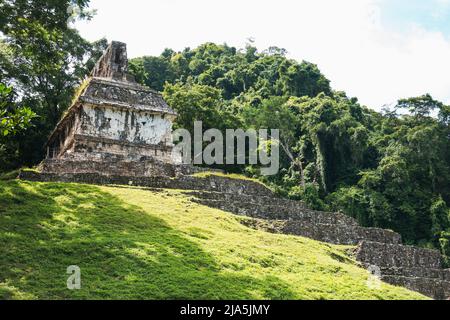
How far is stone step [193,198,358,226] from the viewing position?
20797mm

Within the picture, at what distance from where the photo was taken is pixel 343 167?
45.2 metres

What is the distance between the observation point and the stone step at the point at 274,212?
2080cm

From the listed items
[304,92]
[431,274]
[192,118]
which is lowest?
[431,274]

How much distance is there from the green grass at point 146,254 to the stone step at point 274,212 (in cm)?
191

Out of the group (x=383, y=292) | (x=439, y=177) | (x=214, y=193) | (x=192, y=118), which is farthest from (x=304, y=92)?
(x=383, y=292)

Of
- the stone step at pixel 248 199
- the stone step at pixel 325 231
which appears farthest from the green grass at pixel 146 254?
the stone step at pixel 248 199

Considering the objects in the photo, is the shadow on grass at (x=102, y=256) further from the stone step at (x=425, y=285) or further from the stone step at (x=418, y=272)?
Result: the stone step at (x=418, y=272)

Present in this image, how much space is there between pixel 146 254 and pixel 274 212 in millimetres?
9378

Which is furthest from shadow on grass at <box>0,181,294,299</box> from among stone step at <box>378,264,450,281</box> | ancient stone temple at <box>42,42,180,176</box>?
ancient stone temple at <box>42,42,180,176</box>

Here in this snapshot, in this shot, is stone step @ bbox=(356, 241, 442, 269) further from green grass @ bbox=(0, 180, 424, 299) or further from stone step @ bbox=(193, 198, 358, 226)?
stone step @ bbox=(193, 198, 358, 226)

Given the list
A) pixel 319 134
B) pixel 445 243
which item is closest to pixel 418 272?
pixel 445 243

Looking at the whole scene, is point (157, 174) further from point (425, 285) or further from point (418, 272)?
point (425, 285)

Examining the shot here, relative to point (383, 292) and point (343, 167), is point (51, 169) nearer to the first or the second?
point (383, 292)

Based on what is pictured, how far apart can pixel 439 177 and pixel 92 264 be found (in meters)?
36.6
